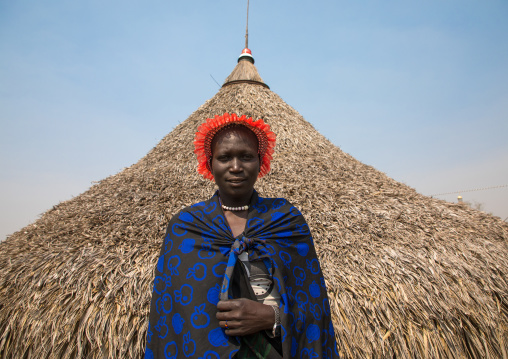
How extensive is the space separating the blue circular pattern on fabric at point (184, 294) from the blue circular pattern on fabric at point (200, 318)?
57mm

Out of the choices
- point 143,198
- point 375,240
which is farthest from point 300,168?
point 143,198

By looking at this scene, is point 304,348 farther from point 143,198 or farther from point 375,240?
point 143,198

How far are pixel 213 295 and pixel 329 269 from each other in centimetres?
239

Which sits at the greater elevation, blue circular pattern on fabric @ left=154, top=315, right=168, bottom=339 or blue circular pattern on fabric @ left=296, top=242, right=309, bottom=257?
blue circular pattern on fabric @ left=296, top=242, right=309, bottom=257

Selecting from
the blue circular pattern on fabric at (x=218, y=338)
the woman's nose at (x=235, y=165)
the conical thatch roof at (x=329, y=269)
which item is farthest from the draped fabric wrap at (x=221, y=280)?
the conical thatch roof at (x=329, y=269)

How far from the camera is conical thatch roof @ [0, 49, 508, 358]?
291 centimetres

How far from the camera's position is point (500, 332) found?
130 inches

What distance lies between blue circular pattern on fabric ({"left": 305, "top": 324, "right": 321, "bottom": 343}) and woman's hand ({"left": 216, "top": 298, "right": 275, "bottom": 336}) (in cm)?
25

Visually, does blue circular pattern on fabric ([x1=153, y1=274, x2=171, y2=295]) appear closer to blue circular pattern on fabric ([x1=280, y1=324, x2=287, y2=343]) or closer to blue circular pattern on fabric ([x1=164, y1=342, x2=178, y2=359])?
blue circular pattern on fabric ([x1=164, y1=342, x2=178, y2=359])

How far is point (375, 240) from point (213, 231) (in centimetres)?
314

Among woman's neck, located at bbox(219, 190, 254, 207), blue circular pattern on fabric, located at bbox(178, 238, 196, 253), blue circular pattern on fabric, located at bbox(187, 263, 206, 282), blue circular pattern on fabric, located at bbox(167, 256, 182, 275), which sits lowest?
blue circular pattern on fabric, located at bbox(187, 263, 206, 282)

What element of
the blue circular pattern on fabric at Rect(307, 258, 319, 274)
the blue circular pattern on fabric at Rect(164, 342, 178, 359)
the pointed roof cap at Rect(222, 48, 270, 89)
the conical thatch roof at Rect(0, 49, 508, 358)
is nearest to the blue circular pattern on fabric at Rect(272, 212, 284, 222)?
the blue circular pattern on fabric at Rect(307, 258, 319, 274)

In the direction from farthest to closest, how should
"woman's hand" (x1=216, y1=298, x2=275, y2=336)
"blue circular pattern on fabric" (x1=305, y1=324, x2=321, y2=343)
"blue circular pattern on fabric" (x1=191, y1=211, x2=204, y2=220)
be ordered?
"blue circular pattern on fabric" (x1=191, y1=211, x2=204, y2=220) < "blue circular pattern on fabric" (x1=305, y1=324, x2=321, y2=343) < "woman's hand" (x1=216, y1=298, x2=275, y2=336)

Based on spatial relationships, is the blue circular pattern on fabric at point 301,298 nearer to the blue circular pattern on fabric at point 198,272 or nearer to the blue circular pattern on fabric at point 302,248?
the blue circular pattern on fabric at point 302,248
